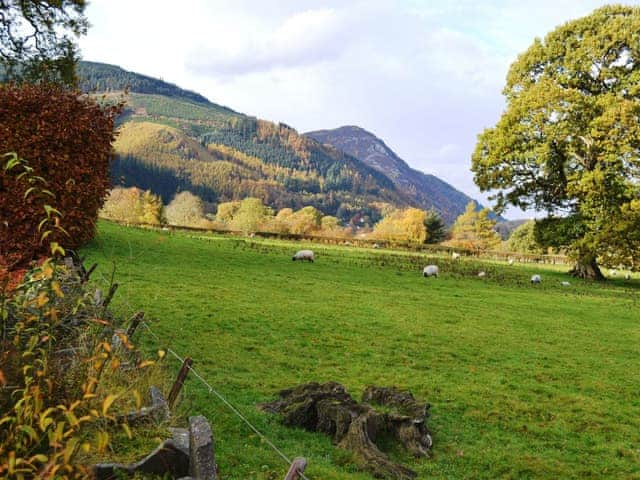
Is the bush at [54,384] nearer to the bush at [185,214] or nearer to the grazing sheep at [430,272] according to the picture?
the grazing sheep at [430,272]

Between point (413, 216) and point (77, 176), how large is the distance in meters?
74.5

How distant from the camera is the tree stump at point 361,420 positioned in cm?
636

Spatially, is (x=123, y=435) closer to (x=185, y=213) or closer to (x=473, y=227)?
(x=473, y=227)

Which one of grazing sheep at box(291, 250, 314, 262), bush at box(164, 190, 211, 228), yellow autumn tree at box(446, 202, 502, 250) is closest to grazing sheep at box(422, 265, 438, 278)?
grazing sheep at box(291, 250, 314, 262)

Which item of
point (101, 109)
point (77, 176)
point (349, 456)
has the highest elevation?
point (101, 109)

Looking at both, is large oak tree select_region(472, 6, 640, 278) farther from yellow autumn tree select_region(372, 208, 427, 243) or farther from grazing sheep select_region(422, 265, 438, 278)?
yellow autumn tree select_region(372, 208, 427, 243)

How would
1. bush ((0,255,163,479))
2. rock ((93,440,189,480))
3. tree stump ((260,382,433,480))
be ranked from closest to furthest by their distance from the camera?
1. bush ((0,255,163,479))
2. rock ((93,440,189,480))
3. tree stump ((260,382,433,480))

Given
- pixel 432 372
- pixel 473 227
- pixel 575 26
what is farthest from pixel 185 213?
pixel 432 372

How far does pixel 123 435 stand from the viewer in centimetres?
454

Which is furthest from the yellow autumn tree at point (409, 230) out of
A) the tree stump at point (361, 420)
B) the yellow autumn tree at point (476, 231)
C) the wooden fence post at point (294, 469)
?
the wooden fence post at point (294, 469)

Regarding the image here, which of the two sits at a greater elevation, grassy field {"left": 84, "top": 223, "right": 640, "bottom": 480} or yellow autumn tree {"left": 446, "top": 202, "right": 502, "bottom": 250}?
yellow autumn tree {"left": 446, "top": 202, "right": 502, "bottom": 250}

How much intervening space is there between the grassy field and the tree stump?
21cm

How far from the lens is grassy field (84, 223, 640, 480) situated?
22.5ft

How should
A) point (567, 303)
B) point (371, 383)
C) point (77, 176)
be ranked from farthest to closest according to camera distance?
point (567, 303) → point (77, 176) → point (371, 383)
